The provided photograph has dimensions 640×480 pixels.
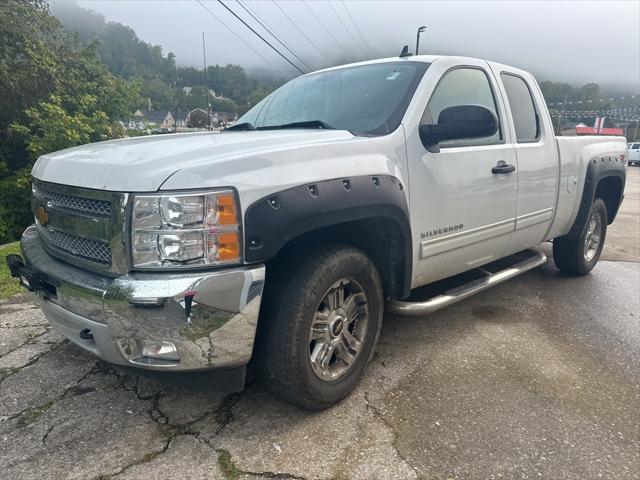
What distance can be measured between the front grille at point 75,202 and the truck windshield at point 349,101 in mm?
1412

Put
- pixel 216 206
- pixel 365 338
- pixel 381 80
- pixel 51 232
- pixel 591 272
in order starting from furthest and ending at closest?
pixel 591 272, pixel 381 80, pixel 365 338, pixel 51 232, pixel 216 206

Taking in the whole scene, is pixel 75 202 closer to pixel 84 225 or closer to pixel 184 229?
pixel 84 225

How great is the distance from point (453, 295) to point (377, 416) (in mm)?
1098

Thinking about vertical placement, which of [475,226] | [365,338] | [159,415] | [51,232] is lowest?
[159,415]

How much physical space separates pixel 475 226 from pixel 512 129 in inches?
37.3

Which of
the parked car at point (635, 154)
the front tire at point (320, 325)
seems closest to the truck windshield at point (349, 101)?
the front tire at point (320, 325)

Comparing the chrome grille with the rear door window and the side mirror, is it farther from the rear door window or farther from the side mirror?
the rear door window

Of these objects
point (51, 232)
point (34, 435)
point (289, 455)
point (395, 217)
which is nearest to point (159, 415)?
point (34, 435)

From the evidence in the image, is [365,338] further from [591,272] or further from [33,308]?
[591,272]

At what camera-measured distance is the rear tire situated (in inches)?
187

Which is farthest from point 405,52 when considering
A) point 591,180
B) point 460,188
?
point 591,180

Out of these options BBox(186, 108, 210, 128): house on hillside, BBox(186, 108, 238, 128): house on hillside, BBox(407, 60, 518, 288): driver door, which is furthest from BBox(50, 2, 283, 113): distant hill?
BBox(407, 60, 518, 288): driver door

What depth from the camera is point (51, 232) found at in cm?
248

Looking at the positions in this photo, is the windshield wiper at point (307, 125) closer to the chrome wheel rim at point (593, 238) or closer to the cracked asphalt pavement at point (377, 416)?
the cracked asphalt pavement at point (377, 416)
